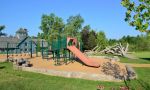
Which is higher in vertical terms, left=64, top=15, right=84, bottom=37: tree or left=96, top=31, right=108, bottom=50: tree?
left=64, top=15, right=84, bottom=37: tree

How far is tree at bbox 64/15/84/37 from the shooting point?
76331mm

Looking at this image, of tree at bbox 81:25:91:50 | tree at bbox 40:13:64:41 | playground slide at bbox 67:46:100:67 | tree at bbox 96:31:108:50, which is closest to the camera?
playground slide at bbox 67:46:100:67

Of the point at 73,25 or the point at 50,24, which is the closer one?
the point at 73,25

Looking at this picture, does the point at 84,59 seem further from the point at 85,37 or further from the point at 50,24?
the point at 50,24

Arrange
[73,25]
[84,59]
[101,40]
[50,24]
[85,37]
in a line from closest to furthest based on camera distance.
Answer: [84,59], [101,40], [85,37], [73,25], [50,24]

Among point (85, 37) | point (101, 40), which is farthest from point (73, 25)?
point (101, 40)

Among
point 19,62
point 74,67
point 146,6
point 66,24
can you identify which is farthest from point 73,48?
point 66,24

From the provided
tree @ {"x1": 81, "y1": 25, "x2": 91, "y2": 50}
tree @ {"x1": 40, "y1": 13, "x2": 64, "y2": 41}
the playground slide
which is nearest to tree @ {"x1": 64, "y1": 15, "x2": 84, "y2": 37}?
tree @ {"x1": 40, "y1": 13, "x2": 64, "y2": 41}

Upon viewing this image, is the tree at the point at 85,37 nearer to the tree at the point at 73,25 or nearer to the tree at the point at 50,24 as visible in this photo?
the tree at the point at 73,25

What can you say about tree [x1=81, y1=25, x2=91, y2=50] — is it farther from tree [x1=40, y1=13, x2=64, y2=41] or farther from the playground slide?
the playground slide

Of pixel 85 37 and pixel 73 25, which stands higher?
pixel 73 25

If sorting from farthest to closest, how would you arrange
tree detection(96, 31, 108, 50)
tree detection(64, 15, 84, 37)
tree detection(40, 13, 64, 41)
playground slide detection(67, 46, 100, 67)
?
tree detection(40, 13, 64, 41)
tree detection(64, 15, 84, 37)
tree detection(96, 31, 108, 50)
playground slide detection(67, 46, 100, 67)

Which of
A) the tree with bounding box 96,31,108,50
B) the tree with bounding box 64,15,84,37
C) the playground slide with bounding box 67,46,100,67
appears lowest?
the playground slide with bounding box 67,46,100,67

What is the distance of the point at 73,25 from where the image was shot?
3127 inches
